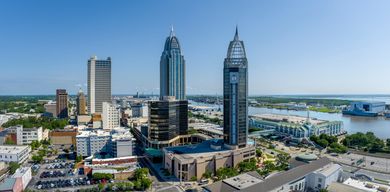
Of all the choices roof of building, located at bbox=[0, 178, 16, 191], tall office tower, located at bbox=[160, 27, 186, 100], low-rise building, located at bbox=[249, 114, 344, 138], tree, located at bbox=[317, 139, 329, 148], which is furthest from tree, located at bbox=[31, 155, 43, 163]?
low-rise building, located at bbox=[249, 114, 344, 138]

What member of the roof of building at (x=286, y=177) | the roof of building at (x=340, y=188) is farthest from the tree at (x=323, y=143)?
the roof of building at (x=340, y=188)

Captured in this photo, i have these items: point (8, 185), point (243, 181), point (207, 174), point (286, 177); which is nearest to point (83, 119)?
point (8, 185)

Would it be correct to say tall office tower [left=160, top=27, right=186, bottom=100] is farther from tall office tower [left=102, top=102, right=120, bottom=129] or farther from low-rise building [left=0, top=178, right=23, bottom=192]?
low-rise building [left=0, top=178, right=23, bottom=192]

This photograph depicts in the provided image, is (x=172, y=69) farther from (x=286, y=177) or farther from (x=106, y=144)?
(x=286, y=177)

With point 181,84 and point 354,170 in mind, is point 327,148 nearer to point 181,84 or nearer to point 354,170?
point 354,170

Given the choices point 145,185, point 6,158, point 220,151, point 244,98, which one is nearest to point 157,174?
point 145,185

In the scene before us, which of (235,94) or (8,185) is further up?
(235,94)
